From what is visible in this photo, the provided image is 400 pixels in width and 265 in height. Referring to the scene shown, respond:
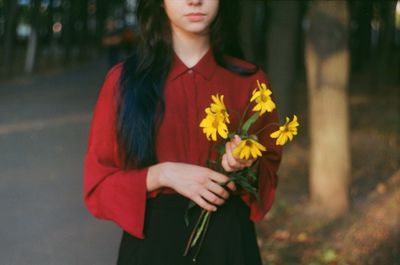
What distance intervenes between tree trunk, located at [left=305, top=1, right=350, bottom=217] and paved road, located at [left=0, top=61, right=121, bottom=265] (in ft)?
6.67

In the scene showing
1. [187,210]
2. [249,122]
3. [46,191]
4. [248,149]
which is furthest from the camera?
[46,191]

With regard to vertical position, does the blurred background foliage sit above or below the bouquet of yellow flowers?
below

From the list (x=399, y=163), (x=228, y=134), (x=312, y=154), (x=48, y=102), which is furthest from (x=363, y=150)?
(x=228, y=134)

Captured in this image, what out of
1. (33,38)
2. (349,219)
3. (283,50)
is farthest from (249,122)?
(33,38)

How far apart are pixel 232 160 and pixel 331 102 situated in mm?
5515

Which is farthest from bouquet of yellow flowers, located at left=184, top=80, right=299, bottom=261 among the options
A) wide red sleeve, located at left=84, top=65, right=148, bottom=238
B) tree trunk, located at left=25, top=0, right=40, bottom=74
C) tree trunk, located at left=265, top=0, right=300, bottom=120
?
tree trunk, located at left=25, top=0, right=40, bottom=74

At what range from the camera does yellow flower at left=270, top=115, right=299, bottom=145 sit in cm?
220

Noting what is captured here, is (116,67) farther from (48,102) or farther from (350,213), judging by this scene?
(48,102)

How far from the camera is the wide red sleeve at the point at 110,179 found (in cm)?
236

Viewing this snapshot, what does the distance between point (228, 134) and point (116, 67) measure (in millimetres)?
487

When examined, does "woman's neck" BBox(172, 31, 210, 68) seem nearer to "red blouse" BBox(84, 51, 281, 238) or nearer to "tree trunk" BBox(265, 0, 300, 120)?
"red blouse" BBox(84, 51, 281, 238)

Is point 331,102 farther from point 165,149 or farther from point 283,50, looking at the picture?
point 165,149

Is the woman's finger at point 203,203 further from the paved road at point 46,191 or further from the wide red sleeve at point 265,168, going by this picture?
the paved road at point 46,191

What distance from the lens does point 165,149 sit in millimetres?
2408
